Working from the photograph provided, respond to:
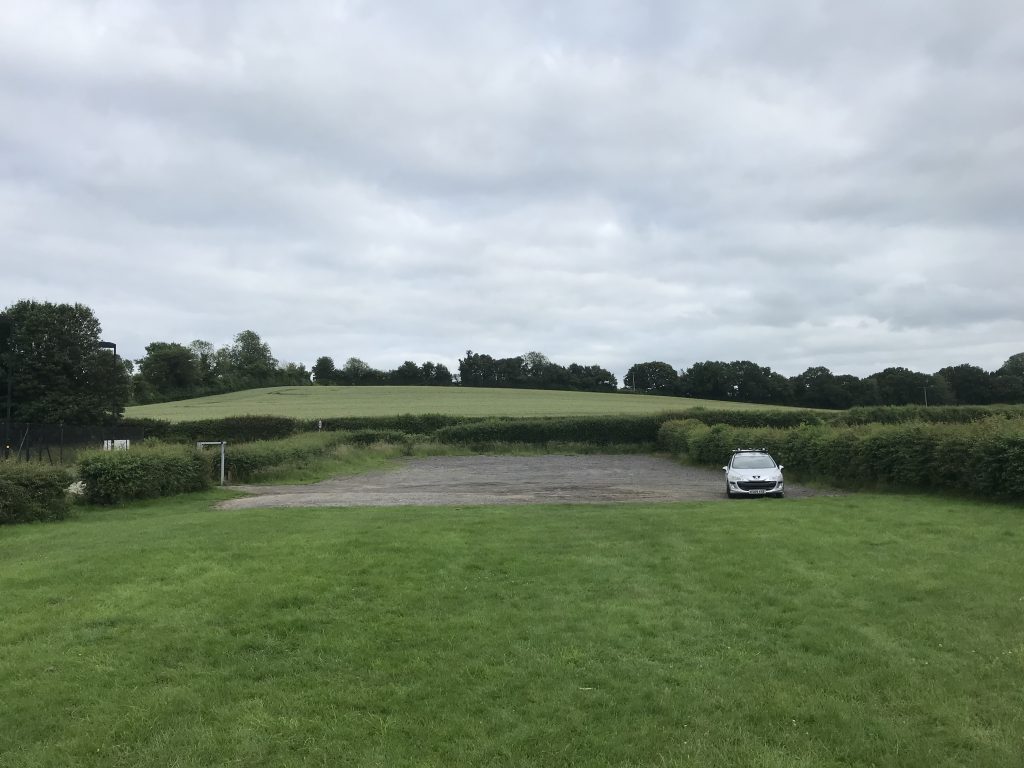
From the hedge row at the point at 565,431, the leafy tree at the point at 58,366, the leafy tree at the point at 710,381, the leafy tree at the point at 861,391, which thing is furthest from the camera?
the leafy tree at the point at 710,381

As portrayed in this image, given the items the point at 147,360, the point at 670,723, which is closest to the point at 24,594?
the point at 670,723

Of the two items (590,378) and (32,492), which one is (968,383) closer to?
(590,378)

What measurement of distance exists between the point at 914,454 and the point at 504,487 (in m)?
12.7

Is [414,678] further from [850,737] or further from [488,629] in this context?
[850,737]

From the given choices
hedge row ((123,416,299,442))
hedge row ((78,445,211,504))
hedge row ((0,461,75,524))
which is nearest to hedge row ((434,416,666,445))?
hedge row ((123,416,299,442))

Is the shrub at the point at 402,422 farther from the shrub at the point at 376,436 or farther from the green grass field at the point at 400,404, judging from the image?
the green grass field at the point at 400,404

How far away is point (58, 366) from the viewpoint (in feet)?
156

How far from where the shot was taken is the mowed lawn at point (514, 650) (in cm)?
449

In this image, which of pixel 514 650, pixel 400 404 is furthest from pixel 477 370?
pixel 514 650

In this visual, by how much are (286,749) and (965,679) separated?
482 centimetres

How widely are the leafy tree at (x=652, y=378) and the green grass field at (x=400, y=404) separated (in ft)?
95.2

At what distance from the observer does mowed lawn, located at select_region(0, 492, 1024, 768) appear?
4.49 metres

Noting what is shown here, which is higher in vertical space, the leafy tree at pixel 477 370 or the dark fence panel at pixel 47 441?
the leafy tree at pixel 477 370

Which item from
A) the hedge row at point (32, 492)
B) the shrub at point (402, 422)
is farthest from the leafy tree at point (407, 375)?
the hedge row at point (32, 492)
